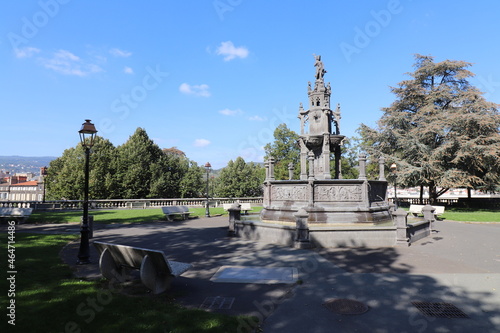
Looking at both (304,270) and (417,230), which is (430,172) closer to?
(417,230)

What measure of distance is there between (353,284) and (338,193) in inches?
307

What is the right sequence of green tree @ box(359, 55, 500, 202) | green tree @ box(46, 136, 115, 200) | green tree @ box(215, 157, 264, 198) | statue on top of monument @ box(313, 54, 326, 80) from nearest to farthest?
statue on top of monument @ box(313, 54, 326, 80) → green tree @ box(359, 55, 500, 202) → green tree @ box(46, 136, 115, 200) → green tree @ box(215, 157, 264, 198)

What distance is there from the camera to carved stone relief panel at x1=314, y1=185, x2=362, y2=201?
1403 centimetres

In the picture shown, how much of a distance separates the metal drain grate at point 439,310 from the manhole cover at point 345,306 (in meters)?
1.01

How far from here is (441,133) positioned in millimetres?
30531

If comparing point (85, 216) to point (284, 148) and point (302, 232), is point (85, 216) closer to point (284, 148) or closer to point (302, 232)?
point (302, 232)

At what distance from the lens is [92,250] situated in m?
10.5

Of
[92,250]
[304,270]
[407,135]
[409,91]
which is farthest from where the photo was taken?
[409,91]

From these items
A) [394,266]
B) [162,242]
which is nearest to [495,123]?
[394,266]

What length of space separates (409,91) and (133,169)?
40.1 m

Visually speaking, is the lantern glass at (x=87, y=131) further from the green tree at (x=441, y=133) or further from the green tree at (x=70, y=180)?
the green tree at (x=70, y=180)

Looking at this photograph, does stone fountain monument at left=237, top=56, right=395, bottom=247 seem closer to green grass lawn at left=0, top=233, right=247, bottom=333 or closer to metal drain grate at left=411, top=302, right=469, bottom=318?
metal drain grate at left=411, top=302, right=469, bottom=318

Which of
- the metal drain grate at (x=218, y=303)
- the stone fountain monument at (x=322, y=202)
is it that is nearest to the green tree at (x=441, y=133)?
the stone fountain monument at (x=322, y=202)

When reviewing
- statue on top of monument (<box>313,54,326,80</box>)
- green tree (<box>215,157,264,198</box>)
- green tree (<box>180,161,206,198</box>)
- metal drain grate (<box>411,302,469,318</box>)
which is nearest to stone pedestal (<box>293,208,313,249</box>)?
metal drain grate (<box>411,302,469,318</box>)
